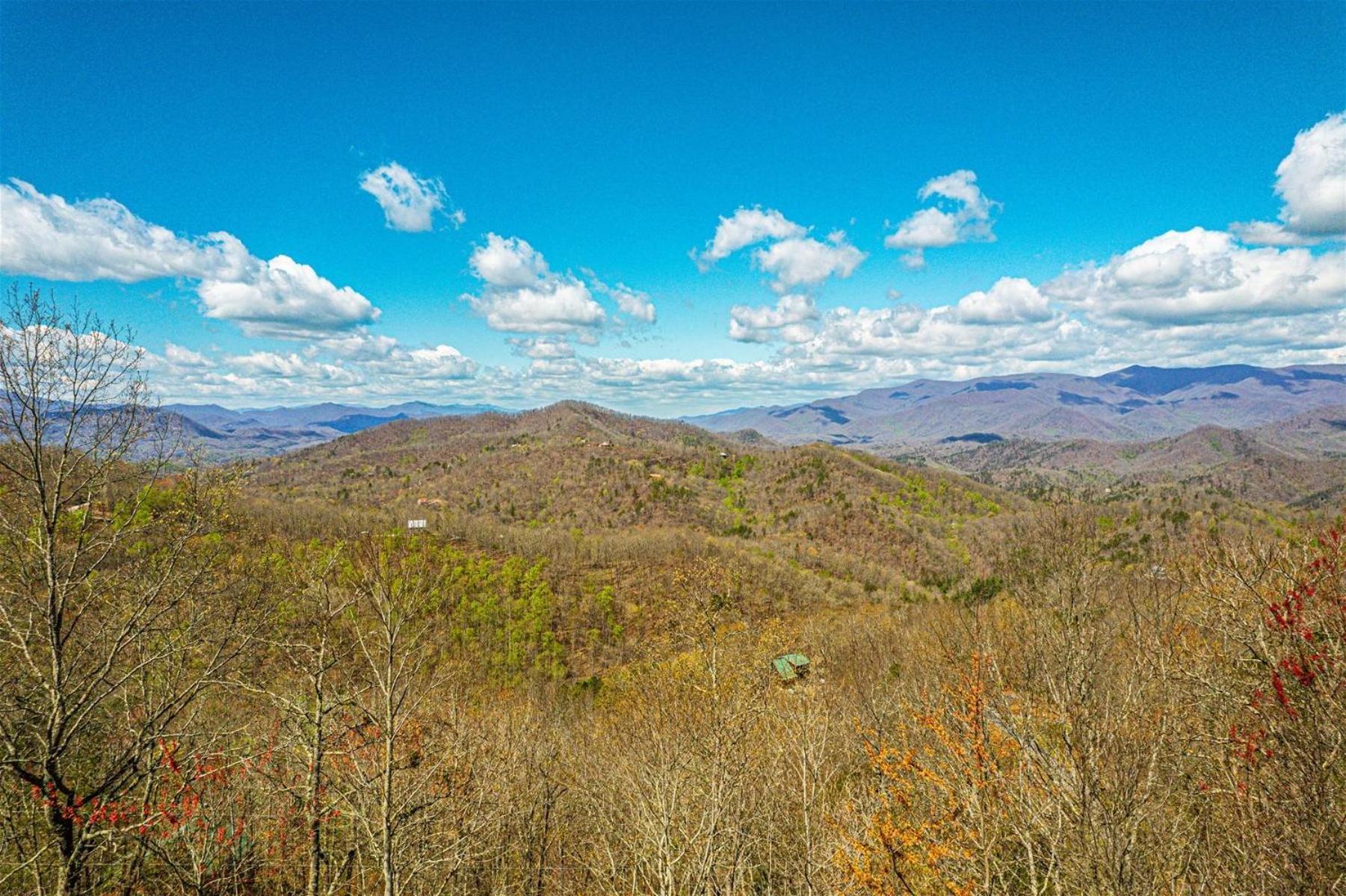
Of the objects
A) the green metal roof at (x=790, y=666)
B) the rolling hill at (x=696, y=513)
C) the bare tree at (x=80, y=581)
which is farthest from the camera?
the rolling hill at (x=696, y=513)

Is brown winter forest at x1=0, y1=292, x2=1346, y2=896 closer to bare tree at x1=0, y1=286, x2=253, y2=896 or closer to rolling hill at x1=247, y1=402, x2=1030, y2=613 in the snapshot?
bare tree at x1=0, y1=286, x2=253, y2=896

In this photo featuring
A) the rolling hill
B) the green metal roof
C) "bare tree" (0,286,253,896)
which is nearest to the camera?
"bare tree" (0,286,253,896)

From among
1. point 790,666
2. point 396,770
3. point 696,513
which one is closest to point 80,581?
point 396,770

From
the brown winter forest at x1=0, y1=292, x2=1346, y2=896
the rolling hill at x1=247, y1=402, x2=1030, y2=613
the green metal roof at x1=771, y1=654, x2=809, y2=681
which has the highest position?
the brown winter forest at x1=0, y1=292, x2=1346, y2=896

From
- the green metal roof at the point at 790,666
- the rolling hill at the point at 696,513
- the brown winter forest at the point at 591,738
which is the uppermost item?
the brown winter forest at the point at 591,738

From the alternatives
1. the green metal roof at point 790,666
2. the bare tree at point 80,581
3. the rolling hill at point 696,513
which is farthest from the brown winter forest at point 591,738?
the rolling hill at point 696,513

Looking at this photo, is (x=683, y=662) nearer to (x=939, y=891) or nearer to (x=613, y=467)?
(x=939, y=891)

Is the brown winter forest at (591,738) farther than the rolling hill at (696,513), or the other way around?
the rolling hill at (696,513)

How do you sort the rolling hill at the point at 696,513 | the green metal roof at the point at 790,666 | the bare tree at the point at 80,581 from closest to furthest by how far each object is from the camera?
the bare tree at the point at 80,581, the green metal roof at the point at 790,666, the rolling hill at the point at 696,513

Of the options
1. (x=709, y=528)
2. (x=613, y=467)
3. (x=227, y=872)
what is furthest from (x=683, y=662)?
(x=613, y=467)

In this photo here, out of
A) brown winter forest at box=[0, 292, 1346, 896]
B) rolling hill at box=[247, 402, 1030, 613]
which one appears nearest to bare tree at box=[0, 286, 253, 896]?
brown winter forest at box=[0, 292, 1346, 896]

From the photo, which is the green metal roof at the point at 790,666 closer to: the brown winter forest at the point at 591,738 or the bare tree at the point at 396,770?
the brown winter forest at the point at 591,738
